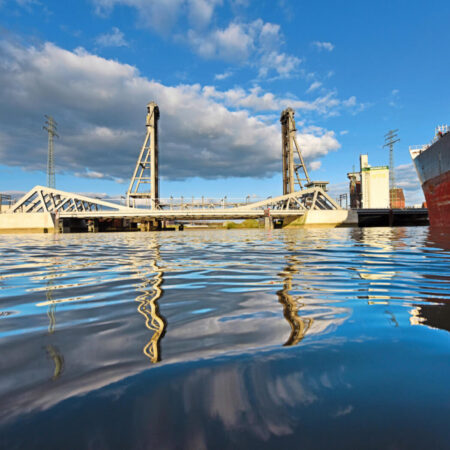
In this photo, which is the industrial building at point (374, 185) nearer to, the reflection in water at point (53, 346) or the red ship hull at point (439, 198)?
the red ship hull at point (439, 198)

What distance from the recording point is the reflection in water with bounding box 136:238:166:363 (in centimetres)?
166


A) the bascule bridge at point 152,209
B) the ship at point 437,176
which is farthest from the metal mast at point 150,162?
the ship at point 437,176

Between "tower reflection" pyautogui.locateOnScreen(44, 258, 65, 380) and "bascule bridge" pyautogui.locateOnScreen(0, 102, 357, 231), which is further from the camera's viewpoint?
"bascule bridge" pyautogui.locateOnScreen(0, 102, 357, 231)

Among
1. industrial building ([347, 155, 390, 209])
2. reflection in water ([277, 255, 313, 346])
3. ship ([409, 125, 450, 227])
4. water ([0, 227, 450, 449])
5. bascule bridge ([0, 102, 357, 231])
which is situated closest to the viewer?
water ([0, 227, 450, 449])

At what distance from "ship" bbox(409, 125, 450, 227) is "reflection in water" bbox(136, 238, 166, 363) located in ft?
63.7

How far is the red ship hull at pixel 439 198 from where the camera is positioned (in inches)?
705

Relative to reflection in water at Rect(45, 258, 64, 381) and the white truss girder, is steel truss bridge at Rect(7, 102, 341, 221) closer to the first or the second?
the white truss girder

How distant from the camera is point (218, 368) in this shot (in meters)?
1.38

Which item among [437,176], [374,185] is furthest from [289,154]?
[437,176]

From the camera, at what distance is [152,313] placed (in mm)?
2436

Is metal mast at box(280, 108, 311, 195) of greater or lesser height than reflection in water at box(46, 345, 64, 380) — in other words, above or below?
above

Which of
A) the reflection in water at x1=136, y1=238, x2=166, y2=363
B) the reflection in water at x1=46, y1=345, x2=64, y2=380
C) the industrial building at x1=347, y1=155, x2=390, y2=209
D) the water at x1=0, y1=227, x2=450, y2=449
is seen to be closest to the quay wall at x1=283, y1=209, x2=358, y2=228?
the industrial building at x1=347, y1=155, x2=390, y2=209

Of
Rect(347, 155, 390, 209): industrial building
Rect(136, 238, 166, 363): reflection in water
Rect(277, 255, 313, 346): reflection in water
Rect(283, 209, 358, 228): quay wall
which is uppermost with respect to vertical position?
Rect(347, 155, 390, 209): industrial building

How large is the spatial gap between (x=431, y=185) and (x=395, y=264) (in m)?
19.2
